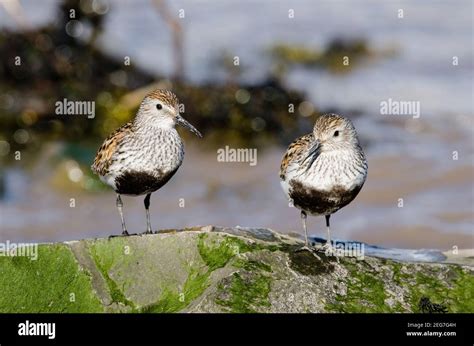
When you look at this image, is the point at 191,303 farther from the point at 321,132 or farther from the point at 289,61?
the point at 289,61

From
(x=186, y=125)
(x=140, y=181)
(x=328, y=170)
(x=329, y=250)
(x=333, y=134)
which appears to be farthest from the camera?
(x=186, y=125)

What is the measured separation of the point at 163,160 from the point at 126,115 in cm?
933

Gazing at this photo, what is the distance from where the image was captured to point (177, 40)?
24172 millimetres

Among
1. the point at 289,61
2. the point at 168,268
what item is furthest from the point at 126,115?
the point at 168,268

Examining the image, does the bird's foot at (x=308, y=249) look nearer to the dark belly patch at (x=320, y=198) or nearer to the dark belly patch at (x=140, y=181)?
the dark belly patch at (x=320, y=198)

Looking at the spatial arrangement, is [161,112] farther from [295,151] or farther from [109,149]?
[295,151]

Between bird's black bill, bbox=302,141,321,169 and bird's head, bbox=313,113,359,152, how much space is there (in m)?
0.05

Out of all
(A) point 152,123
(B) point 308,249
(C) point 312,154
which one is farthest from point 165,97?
(B) point 308,249

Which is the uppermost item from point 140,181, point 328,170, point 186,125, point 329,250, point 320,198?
point 186,125

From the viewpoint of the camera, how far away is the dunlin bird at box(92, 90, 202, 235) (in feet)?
44.2

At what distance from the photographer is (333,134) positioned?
12.8m

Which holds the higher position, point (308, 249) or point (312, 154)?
point (312, 154)

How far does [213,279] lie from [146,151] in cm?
253

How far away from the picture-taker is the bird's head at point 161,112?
13.9 metres
